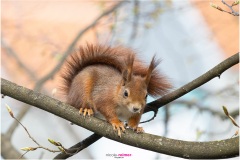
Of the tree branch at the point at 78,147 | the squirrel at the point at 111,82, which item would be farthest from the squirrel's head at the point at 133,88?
the tree branch at the point at 78,147

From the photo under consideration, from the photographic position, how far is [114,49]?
6.85 feet

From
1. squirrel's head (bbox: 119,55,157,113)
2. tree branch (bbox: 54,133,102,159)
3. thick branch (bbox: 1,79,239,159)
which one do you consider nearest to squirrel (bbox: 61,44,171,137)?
squirrel's head (bbox: 119,55,157,113)

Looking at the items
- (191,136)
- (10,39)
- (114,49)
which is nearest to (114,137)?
(114,49)

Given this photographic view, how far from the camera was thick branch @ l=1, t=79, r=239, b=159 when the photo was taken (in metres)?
1.37

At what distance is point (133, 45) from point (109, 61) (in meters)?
0.95

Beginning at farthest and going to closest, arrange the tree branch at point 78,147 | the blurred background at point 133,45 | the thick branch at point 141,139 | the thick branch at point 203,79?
the blurred background at point 133,45, the tree branch at point 78,147, the thick branch at point 203,79, the thick branch at point 141,139

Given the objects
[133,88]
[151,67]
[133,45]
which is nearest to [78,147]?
[133,88]

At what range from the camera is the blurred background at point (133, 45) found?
9.58 ft

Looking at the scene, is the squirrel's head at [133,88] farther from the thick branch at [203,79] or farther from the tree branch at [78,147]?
the tree branch at [78,147]

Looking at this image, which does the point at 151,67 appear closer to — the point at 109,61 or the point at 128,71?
the point at 128,71

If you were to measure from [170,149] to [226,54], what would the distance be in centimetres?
323

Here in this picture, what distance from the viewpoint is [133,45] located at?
3.05 meters

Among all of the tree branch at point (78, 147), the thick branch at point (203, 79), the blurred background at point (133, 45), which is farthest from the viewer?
the blurred background at point (133, 45)

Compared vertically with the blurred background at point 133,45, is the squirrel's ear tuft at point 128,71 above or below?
below
